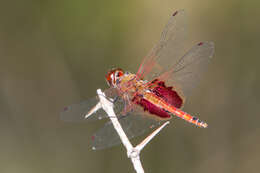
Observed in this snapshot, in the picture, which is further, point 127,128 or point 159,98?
point 159,98

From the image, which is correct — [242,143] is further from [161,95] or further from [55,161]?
[55,161]

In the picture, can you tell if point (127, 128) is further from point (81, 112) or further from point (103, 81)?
point (103, 81)

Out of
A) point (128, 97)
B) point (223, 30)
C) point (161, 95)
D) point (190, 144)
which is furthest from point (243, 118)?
point (128, 97)

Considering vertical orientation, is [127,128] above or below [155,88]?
below

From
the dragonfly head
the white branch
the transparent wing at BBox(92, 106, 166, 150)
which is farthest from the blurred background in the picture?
the white branch

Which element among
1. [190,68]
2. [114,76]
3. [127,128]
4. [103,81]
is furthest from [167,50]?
[103,81]
